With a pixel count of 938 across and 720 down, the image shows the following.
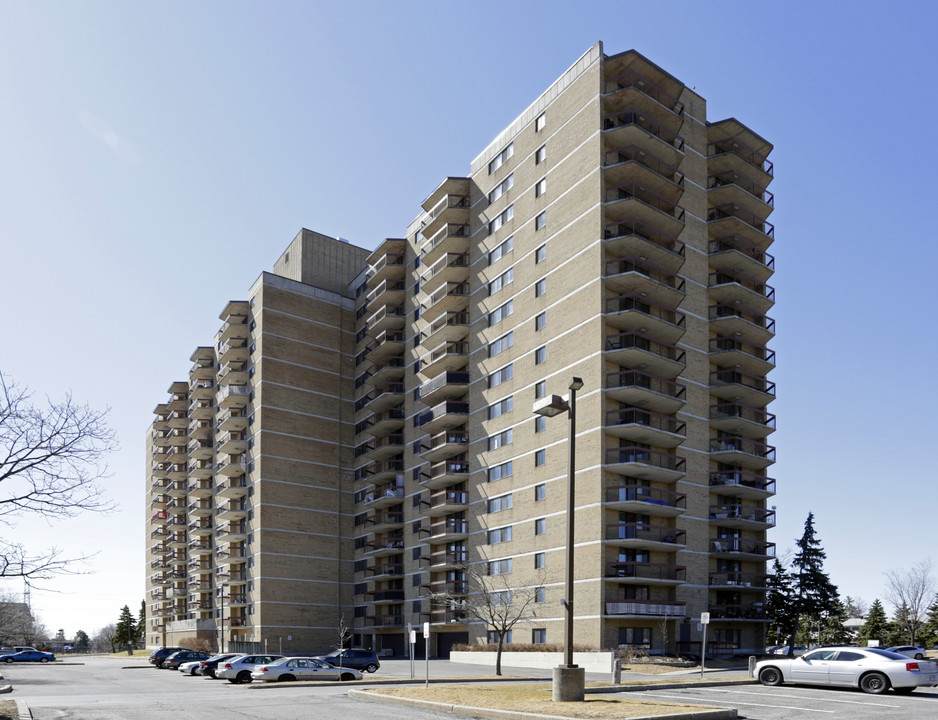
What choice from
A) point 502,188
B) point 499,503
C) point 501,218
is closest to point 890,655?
point 499,503

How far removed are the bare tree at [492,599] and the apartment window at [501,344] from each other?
15.9 metres

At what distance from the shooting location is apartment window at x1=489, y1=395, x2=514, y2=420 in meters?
63.0

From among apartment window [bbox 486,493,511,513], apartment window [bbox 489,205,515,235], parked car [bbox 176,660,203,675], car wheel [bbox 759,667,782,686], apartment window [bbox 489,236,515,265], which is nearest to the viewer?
car wheel [bbox 759,667,782,686]

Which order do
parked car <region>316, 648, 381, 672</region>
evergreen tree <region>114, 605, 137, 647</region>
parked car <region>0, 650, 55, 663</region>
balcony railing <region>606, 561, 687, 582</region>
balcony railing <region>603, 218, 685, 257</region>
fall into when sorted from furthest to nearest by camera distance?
evergreen tree <region>114, 605, 137, 647</region> < parked car <region>0, 650, 55, 663</region> < balcony railing <region>603, 218, 685, 257</region> < balcony railing <region>606, 561, 687, 582</region> < parked car <region>316, 648, 381, 672</region>

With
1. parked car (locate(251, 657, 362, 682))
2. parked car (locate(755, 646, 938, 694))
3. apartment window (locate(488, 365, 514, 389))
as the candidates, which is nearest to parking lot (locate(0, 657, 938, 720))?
parked car (locate(755, 646, 938, 694))

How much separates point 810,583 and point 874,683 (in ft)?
134

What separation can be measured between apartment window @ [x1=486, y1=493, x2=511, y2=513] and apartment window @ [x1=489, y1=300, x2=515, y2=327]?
42.5 feet

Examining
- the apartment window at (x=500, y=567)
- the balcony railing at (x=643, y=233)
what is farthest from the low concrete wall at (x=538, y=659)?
the balcony railing at (x=643, y=233)

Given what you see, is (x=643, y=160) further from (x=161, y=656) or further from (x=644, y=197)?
(x=161, y=656)

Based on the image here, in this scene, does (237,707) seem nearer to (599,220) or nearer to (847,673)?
(847,673)

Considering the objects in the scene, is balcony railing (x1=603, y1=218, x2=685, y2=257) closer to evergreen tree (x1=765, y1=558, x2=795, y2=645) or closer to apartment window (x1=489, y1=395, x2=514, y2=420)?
apartment window (x1=489, y1=395, x2=514, y2=420)

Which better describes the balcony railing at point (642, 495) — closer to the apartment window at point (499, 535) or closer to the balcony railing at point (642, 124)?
the apartment window at point (499, 535)

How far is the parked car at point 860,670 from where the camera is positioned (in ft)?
93.5

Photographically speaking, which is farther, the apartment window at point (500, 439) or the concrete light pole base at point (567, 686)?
the apartment window at point (500, 439)
